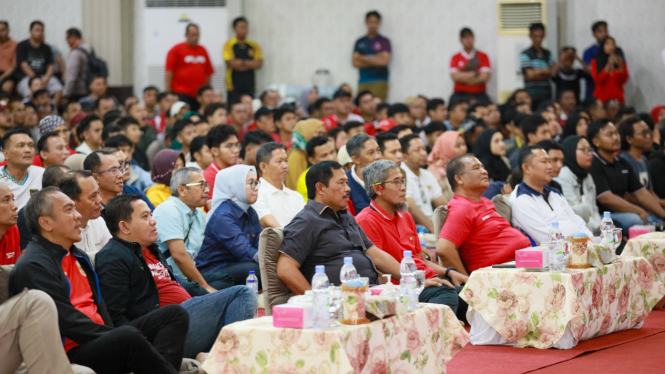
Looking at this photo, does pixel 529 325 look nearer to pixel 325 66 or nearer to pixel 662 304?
pixel 662 304

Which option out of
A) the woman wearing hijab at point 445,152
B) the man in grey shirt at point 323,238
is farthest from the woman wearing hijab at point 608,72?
the man in grey shirt at point 323,238

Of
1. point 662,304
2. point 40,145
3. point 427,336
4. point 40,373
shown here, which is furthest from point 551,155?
point 40,373

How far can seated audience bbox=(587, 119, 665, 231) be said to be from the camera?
7.71 meters

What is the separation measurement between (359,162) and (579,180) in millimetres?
2340

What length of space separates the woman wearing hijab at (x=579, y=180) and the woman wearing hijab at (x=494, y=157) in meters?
0.61

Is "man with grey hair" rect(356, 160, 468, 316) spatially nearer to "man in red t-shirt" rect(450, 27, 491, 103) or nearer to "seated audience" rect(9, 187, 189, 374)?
"seated audience" rect(9, 187, 189, 374)

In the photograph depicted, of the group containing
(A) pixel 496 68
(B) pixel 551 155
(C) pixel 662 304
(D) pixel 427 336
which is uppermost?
(A) pixel 496 68

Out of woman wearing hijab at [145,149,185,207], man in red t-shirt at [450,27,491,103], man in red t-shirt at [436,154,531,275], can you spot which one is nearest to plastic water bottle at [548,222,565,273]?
man in red t-shirt at [436,154,531,275]

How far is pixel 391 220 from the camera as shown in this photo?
4.98 m

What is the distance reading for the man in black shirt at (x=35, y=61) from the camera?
1089 cm

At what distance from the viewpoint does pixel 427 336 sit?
3725 millimetres

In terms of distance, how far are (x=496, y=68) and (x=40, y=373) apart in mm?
9801

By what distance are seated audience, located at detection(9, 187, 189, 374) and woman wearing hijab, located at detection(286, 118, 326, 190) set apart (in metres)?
3.89

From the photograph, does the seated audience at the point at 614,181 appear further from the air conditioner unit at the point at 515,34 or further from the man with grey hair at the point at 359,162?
the air conditioner unit at the point at 515,34
